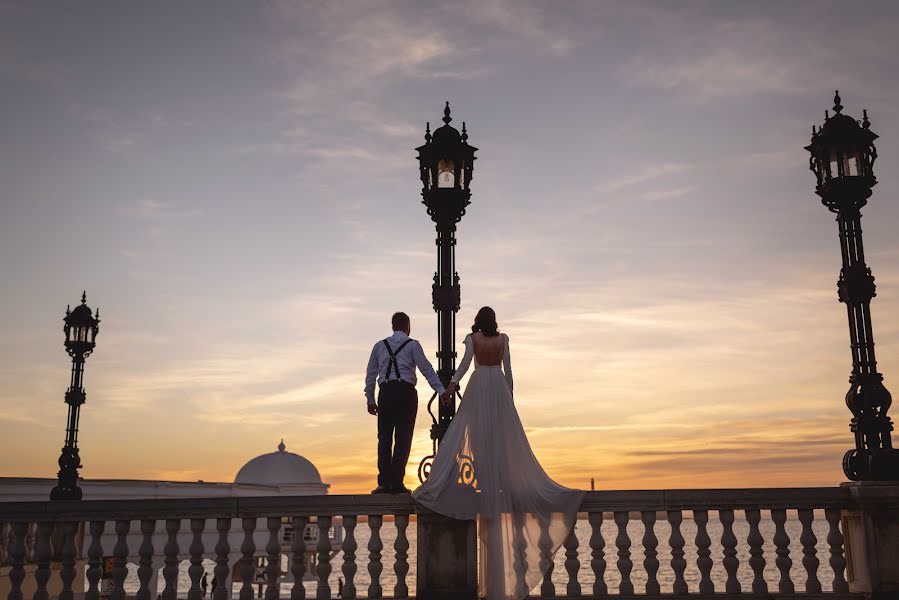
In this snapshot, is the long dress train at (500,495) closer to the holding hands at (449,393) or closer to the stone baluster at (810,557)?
the holding hands at (449,393)

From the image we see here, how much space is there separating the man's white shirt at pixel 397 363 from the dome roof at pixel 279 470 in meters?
47.2

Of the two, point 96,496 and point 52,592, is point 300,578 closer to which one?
point 52,592

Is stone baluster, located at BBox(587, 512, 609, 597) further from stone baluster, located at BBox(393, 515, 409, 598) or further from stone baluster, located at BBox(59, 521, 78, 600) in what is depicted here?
stone baluster, located at BBox(59, 521, 78, 600)

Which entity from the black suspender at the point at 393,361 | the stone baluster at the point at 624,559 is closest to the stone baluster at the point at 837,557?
the stone baluster at the point at 624,559

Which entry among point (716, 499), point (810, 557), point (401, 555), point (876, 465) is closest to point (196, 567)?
point (401, 555)

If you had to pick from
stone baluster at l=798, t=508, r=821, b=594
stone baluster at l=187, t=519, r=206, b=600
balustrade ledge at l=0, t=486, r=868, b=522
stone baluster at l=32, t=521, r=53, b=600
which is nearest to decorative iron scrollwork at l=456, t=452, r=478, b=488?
balustrade ledge at l=0, t=486, r=868, b=522

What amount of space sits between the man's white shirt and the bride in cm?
84

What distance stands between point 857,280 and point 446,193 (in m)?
5.39

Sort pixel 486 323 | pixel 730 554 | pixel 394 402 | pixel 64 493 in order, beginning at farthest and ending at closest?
pixel 64 493 → pixel 394 402 → pixel 486 323 → pixel 730 554

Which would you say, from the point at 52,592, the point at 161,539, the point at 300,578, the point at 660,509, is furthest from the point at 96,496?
the point at 660,509

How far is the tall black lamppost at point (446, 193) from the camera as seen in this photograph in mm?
10430

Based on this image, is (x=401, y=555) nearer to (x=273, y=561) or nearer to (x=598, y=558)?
(x=273, y=561)

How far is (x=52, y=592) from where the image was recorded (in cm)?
1922

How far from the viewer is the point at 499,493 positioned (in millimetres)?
9195
